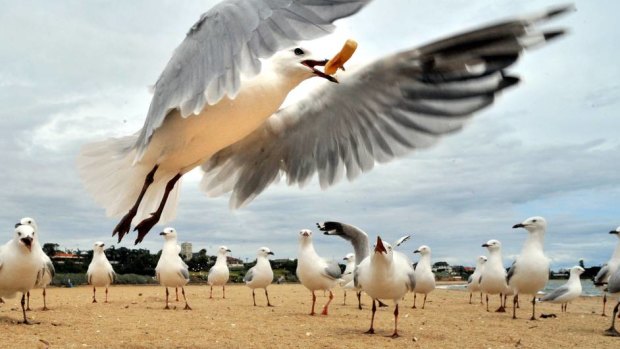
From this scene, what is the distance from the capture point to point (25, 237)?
279 inches

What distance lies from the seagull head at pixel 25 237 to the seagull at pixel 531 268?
6.43m

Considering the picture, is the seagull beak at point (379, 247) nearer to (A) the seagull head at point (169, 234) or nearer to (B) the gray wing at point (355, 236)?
(B) the gray wing at point (355, 236)

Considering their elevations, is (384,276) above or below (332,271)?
above

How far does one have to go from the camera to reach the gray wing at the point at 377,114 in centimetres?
311

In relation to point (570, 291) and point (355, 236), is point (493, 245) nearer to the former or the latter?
point (570, 291)

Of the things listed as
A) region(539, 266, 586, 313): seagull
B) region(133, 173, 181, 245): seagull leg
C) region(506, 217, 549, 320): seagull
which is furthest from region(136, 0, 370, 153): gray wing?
region(539, 266, 586, 313): seagull

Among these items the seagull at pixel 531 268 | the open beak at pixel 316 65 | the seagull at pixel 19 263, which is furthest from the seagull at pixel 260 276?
the open beak at pixel 316 65

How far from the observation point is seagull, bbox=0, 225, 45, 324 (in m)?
7.09

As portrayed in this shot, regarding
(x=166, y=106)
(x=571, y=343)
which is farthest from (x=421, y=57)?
(x=571, y=343)

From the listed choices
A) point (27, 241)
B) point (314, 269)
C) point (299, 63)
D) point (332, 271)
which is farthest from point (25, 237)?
point (299, 63)

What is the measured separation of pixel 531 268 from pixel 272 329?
4076 mm

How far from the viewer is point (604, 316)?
36.8ft

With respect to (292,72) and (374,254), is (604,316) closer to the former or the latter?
(374,254)

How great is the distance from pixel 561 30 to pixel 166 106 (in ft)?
5.83
